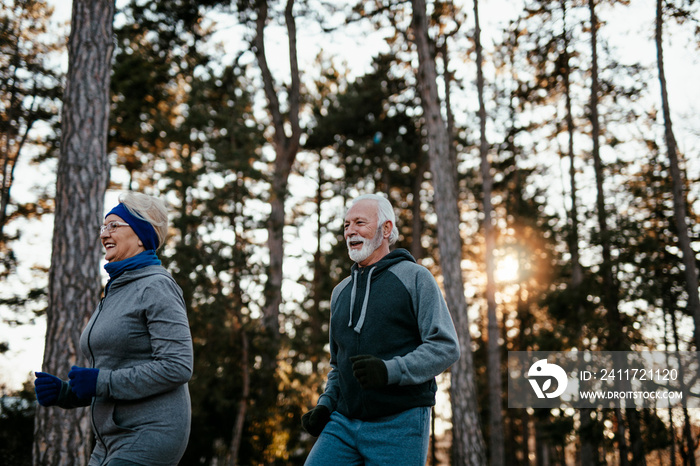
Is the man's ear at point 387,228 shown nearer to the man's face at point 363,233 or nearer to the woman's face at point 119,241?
the man's face at point 363,233

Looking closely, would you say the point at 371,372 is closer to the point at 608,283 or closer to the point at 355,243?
the point at 355,243

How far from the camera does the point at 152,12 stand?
Result: 12742 mm

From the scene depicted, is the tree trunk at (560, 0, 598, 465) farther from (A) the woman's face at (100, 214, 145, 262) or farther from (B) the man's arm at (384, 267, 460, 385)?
(A) the woman's face at (100, 214, 145, 262)

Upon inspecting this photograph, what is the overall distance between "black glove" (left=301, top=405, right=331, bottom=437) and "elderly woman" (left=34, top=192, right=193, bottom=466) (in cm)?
67

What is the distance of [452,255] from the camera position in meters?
11.4

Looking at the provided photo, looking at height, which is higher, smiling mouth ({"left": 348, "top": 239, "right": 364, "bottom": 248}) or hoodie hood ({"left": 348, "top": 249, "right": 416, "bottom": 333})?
smiling mouth ({"left": 348, "top": 239, "right": 364, "bottom": 248})

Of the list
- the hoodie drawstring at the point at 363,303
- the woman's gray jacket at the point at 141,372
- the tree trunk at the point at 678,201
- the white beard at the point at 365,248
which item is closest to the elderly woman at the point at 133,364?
the woman's gray jacket at the point at 141,372

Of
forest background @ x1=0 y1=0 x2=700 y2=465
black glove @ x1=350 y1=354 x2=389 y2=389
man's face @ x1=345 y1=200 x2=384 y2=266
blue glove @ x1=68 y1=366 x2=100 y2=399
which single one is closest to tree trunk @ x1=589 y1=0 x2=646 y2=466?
forest background @ x1=0 y1=0 x2=700 y2=465

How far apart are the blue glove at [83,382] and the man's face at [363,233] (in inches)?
50.3

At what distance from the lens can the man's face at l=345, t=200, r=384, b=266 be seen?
2.85 metres

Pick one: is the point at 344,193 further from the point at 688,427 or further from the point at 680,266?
the point at 688,427

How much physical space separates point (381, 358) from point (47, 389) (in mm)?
1379

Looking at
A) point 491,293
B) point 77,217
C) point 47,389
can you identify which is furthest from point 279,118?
point 47,389

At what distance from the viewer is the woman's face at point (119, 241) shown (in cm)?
245
